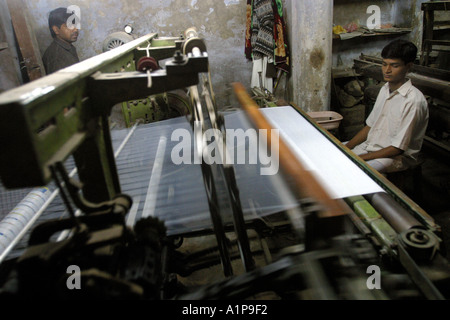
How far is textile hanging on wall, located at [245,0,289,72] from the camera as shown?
4.86m

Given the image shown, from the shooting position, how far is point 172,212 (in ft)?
5.48

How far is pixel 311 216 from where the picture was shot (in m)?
0.92

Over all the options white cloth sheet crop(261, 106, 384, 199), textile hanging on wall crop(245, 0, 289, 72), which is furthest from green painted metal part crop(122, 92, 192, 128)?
textile hanging on wall crop(245, 0, 289, 72)

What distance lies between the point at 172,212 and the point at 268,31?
4.19m

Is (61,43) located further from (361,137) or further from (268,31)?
(361,137)

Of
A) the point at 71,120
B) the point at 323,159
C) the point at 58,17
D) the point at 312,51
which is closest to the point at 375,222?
the point at 323,159

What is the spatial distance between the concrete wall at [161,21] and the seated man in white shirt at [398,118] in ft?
12.0

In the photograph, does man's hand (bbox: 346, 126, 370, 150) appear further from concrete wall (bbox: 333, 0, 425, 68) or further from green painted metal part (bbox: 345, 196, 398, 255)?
concrete wall (bbox: 333, 0, 425, 68)

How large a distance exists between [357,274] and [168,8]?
566 centimetres
